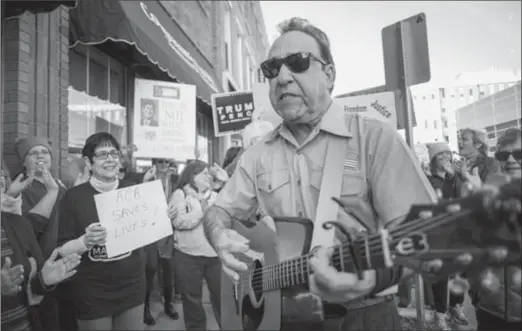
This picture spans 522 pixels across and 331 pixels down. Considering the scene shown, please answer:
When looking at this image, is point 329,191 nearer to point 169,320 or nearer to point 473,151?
point 473,151

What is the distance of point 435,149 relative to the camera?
153 inches

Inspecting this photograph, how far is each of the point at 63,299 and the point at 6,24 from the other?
2.54 metres

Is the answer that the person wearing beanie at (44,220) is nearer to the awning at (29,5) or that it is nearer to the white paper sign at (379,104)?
the awning at (29,5)

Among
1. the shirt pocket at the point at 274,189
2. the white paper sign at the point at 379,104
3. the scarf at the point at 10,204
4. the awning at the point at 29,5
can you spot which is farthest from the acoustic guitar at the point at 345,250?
the white paper sign at the point at 379,104

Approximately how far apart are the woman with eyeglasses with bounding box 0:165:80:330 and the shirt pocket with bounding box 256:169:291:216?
1447 mm

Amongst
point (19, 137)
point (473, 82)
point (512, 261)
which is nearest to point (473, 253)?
point (512, 261)

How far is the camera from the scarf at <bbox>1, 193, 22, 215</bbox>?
2479mm

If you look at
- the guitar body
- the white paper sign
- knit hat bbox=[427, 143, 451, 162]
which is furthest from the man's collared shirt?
the white paper sign

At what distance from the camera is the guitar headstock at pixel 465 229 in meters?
0.80

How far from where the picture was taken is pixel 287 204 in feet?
5.71

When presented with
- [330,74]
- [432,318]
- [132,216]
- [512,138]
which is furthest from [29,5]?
[432,318]

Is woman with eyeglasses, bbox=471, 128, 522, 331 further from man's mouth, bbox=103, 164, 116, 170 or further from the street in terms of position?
man's mouth, bbox=103, 164, 116, 170

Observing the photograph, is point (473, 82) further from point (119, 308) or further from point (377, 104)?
point (119, 308)

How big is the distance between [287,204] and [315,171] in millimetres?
190
